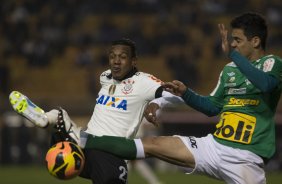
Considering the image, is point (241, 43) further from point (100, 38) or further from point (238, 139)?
point (100, 38)

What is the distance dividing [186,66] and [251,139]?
11.8m

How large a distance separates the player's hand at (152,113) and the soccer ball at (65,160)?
2.56 feet

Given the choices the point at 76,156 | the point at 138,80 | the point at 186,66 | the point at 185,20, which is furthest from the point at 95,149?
the point at 185,20

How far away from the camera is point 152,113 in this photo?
607 cm

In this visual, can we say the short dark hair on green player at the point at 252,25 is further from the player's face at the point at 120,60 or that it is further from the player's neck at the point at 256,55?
the player's face at the point at 120,60

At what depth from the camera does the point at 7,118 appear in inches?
630

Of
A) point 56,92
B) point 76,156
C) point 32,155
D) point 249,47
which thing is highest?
point 249,47

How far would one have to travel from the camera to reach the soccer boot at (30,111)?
5.85m

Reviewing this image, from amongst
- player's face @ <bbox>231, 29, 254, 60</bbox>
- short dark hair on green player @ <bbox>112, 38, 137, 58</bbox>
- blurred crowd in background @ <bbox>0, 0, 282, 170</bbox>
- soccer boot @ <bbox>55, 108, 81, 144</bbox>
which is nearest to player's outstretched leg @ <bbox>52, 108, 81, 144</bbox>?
soccer boot @ <bbox>55, 108, 81, 144</bbox>

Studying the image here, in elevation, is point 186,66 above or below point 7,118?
above

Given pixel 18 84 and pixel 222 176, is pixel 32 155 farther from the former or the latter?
pixel 222 176

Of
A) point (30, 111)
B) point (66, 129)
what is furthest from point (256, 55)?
point (30, 111)

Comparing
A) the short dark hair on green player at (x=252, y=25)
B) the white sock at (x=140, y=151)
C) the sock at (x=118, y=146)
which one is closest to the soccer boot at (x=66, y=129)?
the sock at (x=118, y=146)

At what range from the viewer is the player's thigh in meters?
5.66
